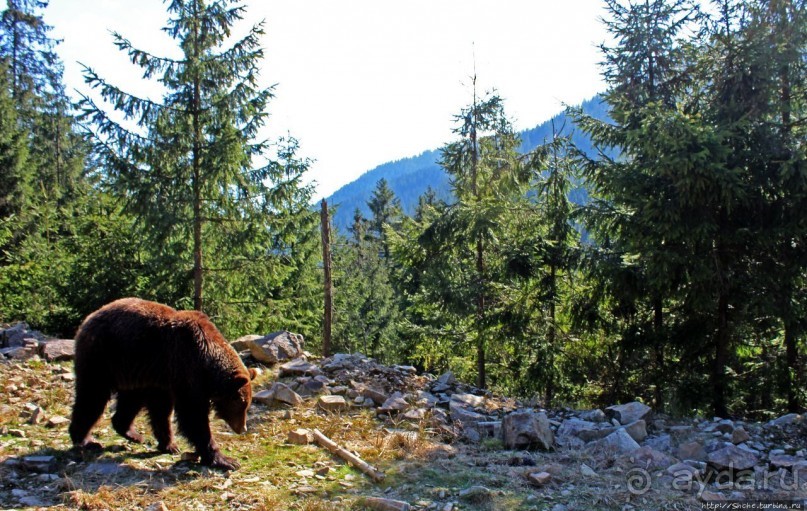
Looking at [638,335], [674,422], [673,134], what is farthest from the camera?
[638,335]

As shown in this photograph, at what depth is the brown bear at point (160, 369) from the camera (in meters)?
5.76

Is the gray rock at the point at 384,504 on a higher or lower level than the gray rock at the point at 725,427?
higher

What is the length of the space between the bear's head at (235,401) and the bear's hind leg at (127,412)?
96 cm

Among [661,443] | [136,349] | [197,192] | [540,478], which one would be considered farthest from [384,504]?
[197,192]

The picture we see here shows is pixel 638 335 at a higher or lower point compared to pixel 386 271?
lower

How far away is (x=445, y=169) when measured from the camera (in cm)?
1602

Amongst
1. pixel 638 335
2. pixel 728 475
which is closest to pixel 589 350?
pixel 638 335

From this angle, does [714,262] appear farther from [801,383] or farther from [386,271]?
[386,271]

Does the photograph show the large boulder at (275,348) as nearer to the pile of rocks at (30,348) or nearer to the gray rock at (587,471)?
the pile of rocks at (30,348)

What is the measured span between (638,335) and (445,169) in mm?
7209

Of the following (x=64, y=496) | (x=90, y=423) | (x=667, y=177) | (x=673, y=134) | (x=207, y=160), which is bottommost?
(x=64, y=496)

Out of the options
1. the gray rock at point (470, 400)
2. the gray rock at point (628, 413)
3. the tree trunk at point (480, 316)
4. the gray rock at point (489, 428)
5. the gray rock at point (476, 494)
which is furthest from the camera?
the tree trunk at point (480, 316)

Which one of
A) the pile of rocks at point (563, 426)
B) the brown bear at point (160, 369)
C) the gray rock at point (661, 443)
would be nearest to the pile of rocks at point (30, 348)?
the pile of rocks at point (563, 426)

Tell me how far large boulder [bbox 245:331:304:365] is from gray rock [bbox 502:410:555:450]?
15.8 ft
